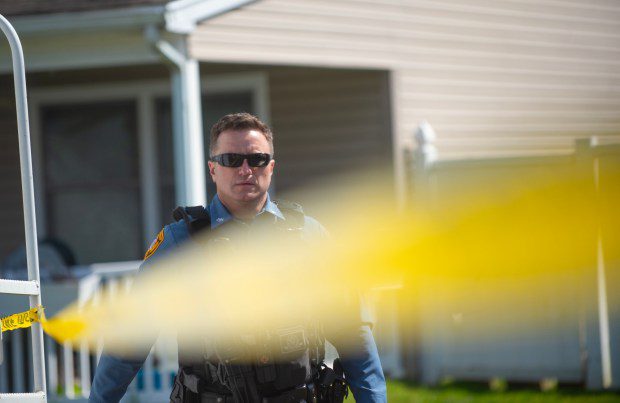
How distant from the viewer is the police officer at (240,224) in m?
3.32

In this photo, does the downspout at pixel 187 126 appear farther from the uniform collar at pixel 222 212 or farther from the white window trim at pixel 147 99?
the uniform collar at pixel 222 212

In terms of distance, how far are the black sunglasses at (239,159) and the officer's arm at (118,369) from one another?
0.31 meters

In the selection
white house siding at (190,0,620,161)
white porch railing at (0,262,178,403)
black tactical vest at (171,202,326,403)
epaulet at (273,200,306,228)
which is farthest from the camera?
white house siding at (190,0,620,161)

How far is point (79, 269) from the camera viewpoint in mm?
8375

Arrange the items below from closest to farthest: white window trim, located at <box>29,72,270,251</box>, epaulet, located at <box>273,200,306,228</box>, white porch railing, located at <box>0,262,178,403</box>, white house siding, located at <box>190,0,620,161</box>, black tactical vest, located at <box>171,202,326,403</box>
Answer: black tactical vest, located at <box>171,202,326,403</box> → epaulet, located at <box>273,200,306,228</box> → white porch railing, located at <box>0,262,178,403</box> → white house siding, located at <box>190,0,620,161</box> → white window trim, located at <box>29,72,270,251</box>

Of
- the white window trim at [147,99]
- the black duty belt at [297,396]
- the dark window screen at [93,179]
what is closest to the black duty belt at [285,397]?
the black duty belt at [297,396]

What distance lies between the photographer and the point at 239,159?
3.37 m

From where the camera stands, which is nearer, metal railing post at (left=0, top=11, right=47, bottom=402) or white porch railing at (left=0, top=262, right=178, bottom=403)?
metal railing post at (left=0, top=11, right=47, bottom=402)

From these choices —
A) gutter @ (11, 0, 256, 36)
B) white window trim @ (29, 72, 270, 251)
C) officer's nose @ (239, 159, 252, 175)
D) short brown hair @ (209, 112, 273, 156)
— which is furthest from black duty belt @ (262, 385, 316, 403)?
white window trim @ (29, 72, 270, 251)

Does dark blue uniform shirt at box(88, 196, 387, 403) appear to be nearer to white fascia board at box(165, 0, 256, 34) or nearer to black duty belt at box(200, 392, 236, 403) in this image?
black duty belt at box(200, 392, 236, 403)

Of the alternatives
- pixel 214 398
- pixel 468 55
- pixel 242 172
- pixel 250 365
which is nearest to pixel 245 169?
pixel 242 172

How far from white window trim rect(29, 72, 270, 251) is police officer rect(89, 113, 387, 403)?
5.75m

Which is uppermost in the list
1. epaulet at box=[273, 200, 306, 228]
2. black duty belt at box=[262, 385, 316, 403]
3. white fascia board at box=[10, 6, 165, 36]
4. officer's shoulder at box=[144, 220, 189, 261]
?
white fascia board at box=[10, 6, 165, 36]

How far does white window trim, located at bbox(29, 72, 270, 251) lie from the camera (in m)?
9.18
